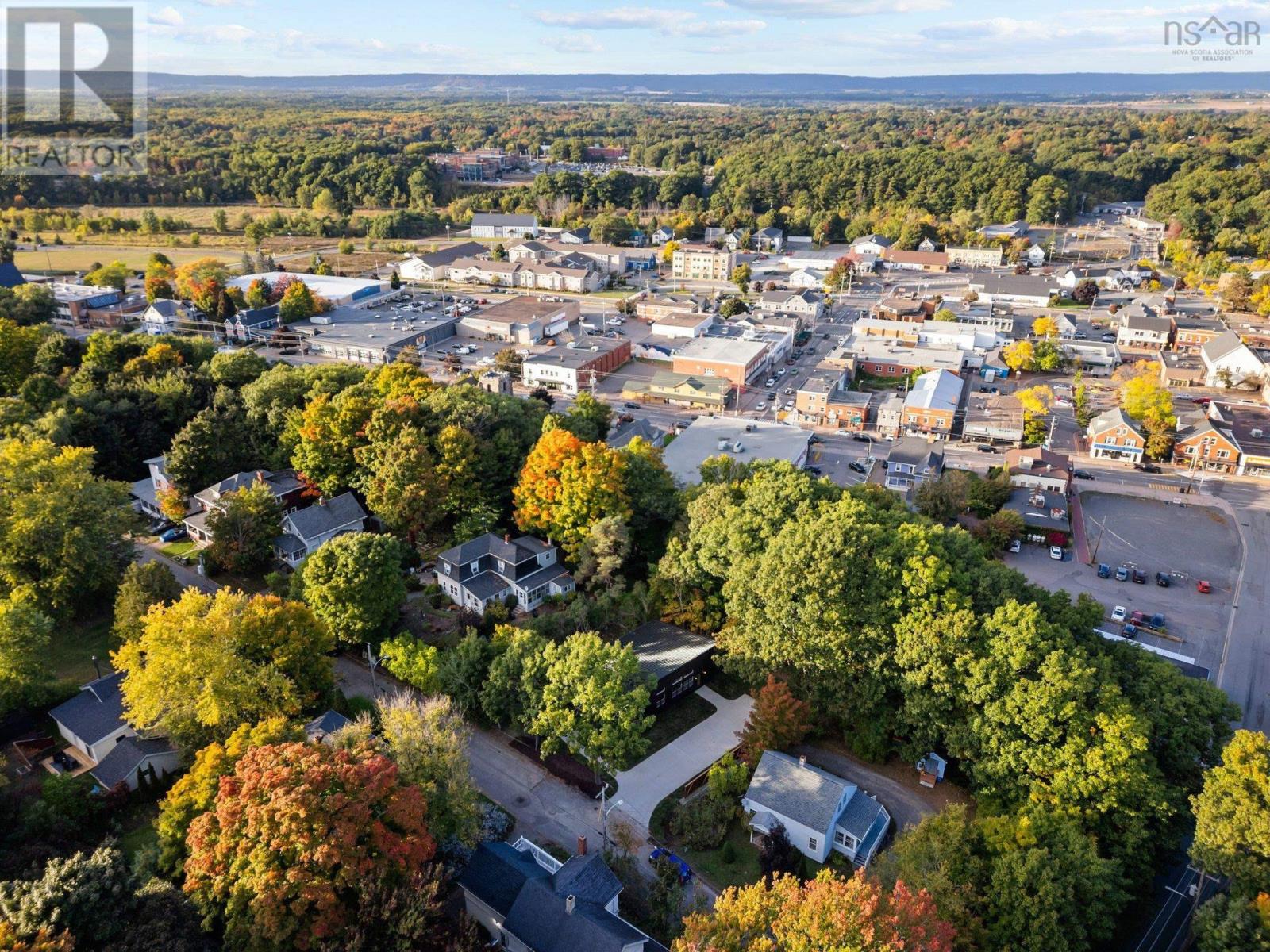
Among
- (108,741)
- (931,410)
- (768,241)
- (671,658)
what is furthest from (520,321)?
(108,741)

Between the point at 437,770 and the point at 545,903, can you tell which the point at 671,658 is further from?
the point at 545,903

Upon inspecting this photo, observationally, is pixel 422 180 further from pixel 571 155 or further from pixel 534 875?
pixel 534 875

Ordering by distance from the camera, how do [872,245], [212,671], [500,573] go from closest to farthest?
[212,671], [500,573], [872,245]

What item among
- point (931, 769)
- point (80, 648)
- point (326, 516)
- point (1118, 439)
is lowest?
point (80, 648)

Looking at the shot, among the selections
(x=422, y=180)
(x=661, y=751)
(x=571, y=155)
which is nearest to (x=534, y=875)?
(x=661, y=751)

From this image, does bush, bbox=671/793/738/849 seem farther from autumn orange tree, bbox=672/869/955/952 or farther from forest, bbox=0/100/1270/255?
forest, bbox=0/100/1270/255

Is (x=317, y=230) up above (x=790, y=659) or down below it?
above
